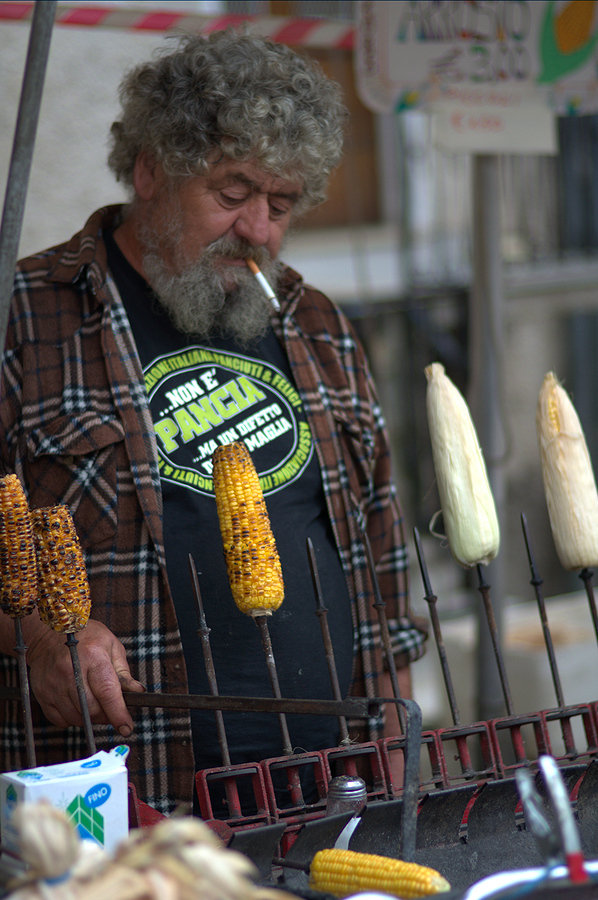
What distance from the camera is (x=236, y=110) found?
6.97ft

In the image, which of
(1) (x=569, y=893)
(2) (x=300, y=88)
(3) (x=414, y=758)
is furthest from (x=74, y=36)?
(1) (x=569, y=893)

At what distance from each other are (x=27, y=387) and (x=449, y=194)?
5.93 meters

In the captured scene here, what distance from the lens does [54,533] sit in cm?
162

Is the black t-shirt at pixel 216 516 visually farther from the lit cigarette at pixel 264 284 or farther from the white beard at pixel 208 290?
the lit cigarette at pixel 264 284

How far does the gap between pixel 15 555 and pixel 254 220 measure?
99 cm

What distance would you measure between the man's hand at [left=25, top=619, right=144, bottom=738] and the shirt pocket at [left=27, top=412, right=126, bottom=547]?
10.3 inches

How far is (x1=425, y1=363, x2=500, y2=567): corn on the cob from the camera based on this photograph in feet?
6.21

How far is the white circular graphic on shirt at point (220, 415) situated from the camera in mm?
2125

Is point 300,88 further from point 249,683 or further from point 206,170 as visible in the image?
point 249,683

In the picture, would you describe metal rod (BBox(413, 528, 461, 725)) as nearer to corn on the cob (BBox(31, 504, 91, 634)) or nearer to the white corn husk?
the white corn husk

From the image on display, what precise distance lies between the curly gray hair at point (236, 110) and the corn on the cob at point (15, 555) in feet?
3.03

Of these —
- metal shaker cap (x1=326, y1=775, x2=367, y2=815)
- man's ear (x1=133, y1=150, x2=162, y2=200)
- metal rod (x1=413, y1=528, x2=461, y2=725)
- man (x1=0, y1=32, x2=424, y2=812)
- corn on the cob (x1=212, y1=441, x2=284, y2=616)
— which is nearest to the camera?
metal shaker cap (x1=326, y1=775, x2=367, y2=815)

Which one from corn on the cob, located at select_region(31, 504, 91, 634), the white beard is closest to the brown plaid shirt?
the white beard

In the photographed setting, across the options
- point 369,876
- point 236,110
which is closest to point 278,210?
point 236,110
